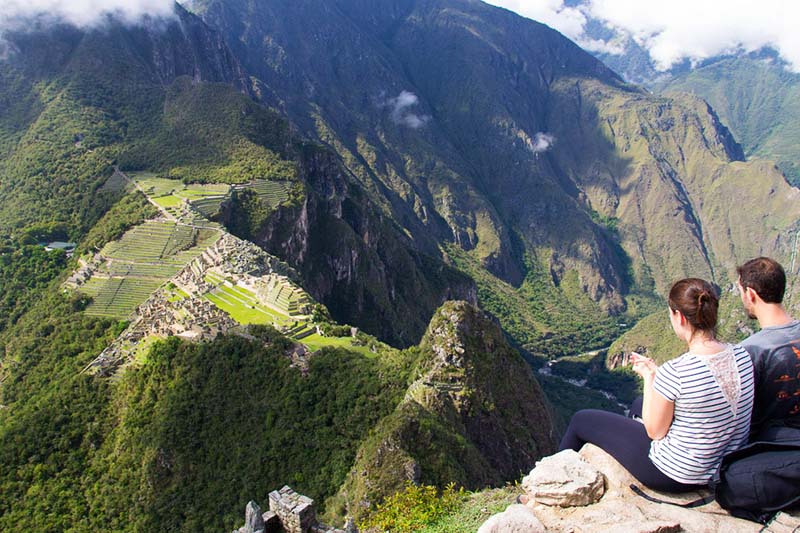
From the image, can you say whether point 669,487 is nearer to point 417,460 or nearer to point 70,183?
point 417,460

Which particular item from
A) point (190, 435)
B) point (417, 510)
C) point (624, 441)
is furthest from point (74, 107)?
point (624, 441)

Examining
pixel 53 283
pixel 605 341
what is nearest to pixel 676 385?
pixel 53 283

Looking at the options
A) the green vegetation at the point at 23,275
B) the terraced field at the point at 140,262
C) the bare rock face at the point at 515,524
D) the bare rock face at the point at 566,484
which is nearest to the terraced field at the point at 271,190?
the terraced field at the point at 140,262

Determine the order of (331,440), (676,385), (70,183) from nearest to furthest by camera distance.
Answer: (676,385), (331,440), (70,183)

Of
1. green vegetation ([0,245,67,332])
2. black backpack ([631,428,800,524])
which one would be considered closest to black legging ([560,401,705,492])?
black backpack ([631,428,800,524])

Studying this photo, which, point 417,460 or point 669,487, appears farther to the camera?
point 417,460

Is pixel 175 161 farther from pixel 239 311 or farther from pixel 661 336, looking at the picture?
pixel 661 336
